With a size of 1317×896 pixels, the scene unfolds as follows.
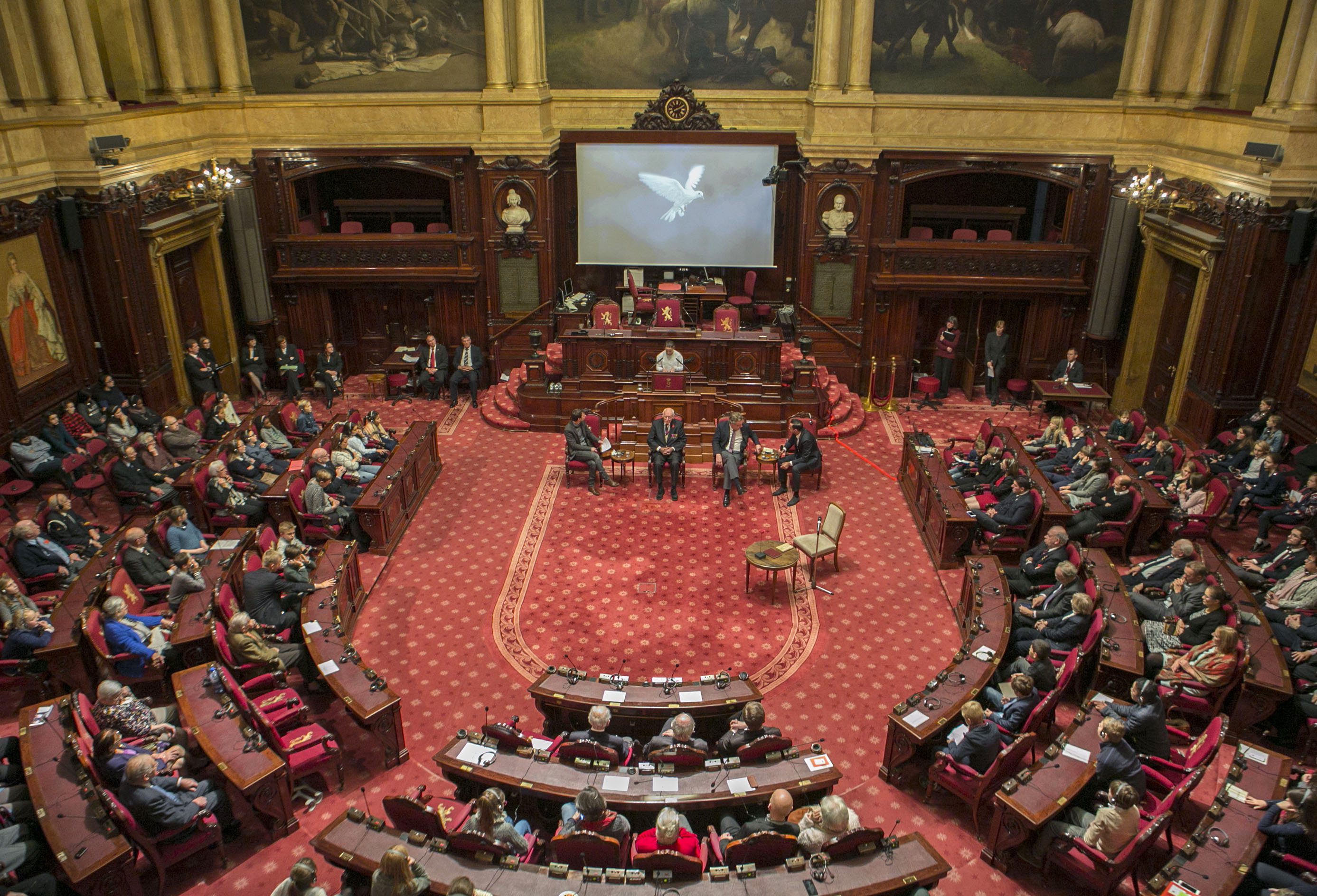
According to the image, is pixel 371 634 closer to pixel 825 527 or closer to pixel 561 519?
pixel 561 519

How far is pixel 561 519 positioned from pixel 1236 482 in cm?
869

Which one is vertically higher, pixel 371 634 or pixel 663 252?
pixel 663 252

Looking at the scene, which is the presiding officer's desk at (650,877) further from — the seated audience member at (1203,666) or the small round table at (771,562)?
the small round table at (771,562)

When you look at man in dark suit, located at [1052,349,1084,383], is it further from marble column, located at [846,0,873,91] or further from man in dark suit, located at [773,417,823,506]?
marble column, located at [846,0,873,91]

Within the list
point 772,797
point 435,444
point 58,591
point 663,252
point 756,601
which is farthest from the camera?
point 663,252

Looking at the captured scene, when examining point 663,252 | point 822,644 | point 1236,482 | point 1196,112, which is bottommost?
point 822,644

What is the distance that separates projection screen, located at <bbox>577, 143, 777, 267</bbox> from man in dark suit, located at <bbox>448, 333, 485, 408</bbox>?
2.93 metres

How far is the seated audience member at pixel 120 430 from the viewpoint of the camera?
12.5 metres

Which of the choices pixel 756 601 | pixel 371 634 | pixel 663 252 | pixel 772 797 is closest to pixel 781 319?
pixel 663 252

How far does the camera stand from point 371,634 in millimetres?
9844

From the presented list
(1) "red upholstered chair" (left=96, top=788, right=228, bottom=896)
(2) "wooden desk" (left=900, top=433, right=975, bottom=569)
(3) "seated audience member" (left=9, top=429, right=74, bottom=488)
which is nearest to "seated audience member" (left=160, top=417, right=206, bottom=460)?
(3) "seated audience member" (left=9, top=429, right=74, bottom=488)

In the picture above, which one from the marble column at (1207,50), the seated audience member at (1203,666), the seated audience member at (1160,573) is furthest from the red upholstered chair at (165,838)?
the marble column at (1207,50)

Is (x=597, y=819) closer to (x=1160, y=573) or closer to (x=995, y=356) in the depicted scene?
(x=1160, y=573)

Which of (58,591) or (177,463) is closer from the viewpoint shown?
(58,591)
